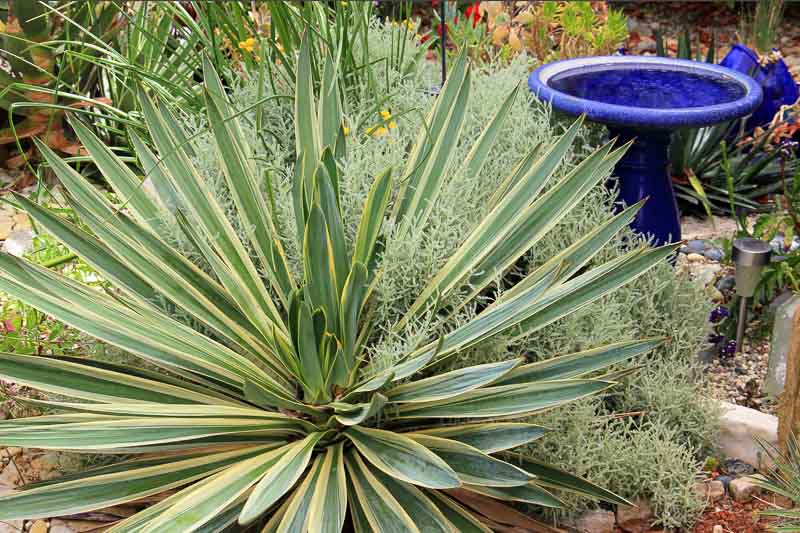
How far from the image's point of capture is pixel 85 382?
1.94 metres

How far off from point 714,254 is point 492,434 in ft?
6.87

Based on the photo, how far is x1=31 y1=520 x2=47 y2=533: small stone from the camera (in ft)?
6.97

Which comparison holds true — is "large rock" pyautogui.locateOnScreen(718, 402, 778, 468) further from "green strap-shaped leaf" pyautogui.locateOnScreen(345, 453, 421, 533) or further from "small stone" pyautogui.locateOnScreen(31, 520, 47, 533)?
"small stone" pyautogui.locateOnScreen(31, 520, 47, 533)

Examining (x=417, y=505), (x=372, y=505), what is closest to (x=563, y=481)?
(x=417, y=505)

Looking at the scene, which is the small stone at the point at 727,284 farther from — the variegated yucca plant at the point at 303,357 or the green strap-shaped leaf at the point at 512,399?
the green strap-shaped leaf at the point at 512,399

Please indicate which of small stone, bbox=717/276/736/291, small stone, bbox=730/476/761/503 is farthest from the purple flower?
small stone, bbox=730/476/761/503

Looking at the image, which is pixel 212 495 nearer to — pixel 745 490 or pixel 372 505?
pixel 372 505

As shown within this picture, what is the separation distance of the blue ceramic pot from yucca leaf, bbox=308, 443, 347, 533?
316 cm

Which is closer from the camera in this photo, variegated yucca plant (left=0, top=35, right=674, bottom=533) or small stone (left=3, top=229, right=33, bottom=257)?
variegated yucca plant (left=0, top=35, right=674, bottom=533)

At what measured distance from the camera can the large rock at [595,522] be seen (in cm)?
212

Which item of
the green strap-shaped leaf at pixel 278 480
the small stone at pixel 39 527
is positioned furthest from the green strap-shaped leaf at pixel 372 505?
the small stone at pixel 39 527

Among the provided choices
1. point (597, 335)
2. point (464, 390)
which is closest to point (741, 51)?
point (597, 335)

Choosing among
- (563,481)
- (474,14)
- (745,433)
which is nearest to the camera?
(563,481)

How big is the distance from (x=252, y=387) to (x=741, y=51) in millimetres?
3450
